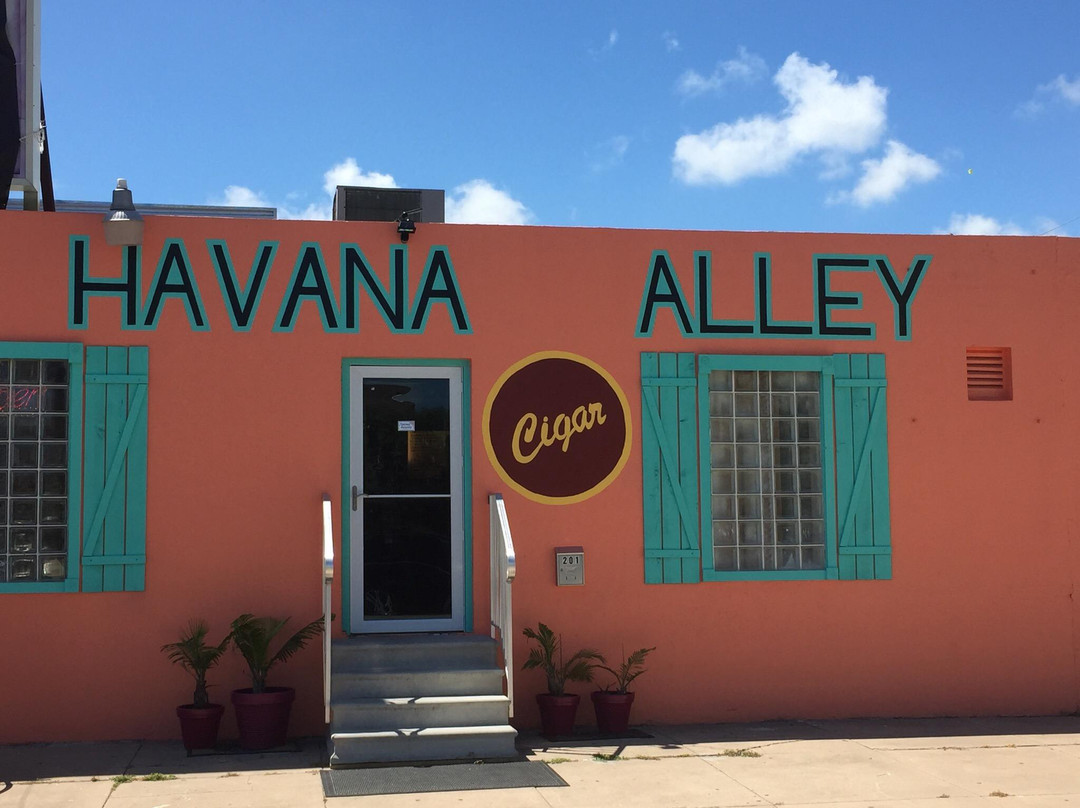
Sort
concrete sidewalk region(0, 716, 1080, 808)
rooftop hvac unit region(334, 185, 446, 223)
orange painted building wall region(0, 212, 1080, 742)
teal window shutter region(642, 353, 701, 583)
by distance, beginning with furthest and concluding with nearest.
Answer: rooftop hvac unit region(334, 185, 446, 223) → teal window shutter region(642, 353, 701, 583) → orange painted building wall region(0, 212, 1080, 742) → concrete sidewalk region(0, 716, 1080, 808)

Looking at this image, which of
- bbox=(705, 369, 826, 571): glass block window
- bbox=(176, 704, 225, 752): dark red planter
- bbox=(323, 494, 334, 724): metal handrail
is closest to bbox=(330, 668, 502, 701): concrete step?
bbox=(323, 494, 334, 724): metal handrail

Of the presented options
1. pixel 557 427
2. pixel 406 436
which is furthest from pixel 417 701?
pixel 557 427

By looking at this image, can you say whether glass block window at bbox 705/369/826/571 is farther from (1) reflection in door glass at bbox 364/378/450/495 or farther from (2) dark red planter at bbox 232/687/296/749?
(2) dark red planter at bbox 232/687/296/749

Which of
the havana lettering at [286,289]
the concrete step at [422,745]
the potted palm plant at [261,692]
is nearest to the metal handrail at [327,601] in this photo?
the concrete step at [422,745]

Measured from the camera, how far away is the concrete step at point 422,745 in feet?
21.9

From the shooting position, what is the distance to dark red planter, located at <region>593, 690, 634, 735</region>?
758 centimetres

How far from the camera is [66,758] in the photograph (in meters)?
6.86

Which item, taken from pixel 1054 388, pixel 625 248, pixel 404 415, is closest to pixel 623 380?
pixel 625 248

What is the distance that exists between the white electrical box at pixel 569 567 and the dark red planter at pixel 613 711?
77cm

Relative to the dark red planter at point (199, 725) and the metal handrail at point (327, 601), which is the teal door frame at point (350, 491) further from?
the dark red planter at point (199, 725)

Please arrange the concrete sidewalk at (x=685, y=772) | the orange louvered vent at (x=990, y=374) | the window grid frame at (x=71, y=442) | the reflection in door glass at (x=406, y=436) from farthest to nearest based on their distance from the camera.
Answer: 1. the orange louvered vent at (x=990, y=374)
2. the reflection in door glass at (x=406, y=436)
3. the window grid frame at (x=71, y=442)
4. the concrete sidewalk at (x=685, y=772)

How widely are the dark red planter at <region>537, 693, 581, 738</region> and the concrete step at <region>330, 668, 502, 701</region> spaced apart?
1.48 feet

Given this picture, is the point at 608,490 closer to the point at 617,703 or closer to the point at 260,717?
the point at 617,703

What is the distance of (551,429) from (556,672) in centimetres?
164
